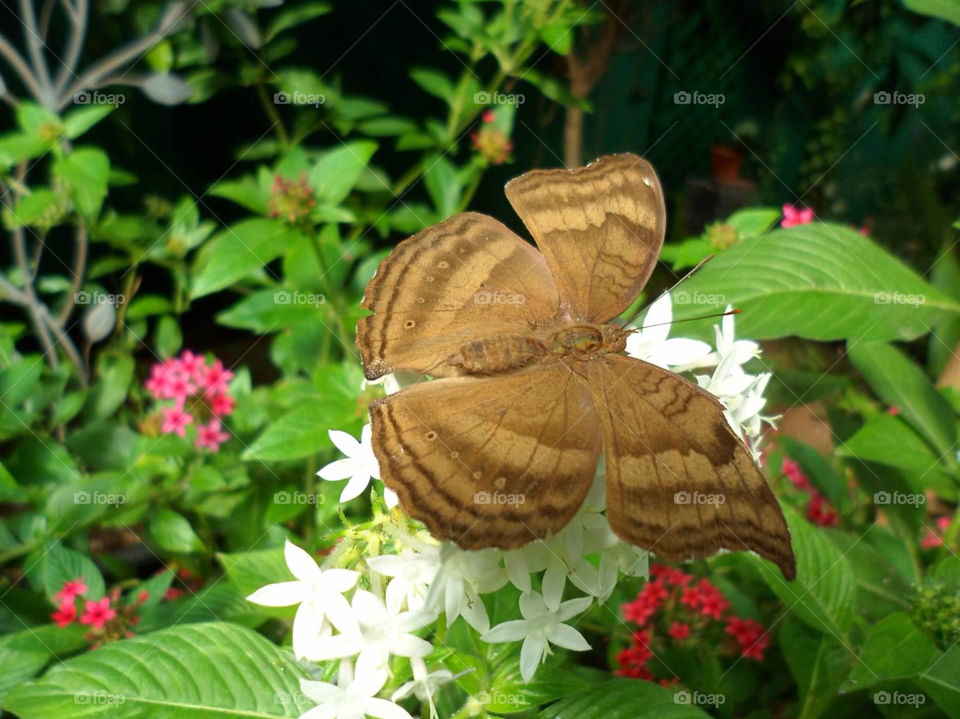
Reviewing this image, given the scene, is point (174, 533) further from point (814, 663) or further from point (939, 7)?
point (939, 7)

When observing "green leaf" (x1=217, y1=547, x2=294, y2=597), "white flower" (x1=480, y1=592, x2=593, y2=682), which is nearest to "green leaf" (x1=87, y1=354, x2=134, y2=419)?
"green leaf" (x1=217, y1=547, x2=294, y2=597)

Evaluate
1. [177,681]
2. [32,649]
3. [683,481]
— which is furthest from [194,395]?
[683,481]

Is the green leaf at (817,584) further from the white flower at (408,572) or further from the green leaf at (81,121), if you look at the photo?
the green leaf at (81,121)

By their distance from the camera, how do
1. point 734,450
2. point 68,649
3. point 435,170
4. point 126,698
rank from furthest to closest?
point 435,170
point 68,649
point 126,698
point 734,450

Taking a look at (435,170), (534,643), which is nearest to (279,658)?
(534,643)

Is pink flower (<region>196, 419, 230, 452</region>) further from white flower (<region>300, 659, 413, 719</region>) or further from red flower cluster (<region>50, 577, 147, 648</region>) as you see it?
white flower (<region>300, 659, 413, 719</region>)

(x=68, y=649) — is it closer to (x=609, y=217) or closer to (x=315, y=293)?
(x=315, y=293)
